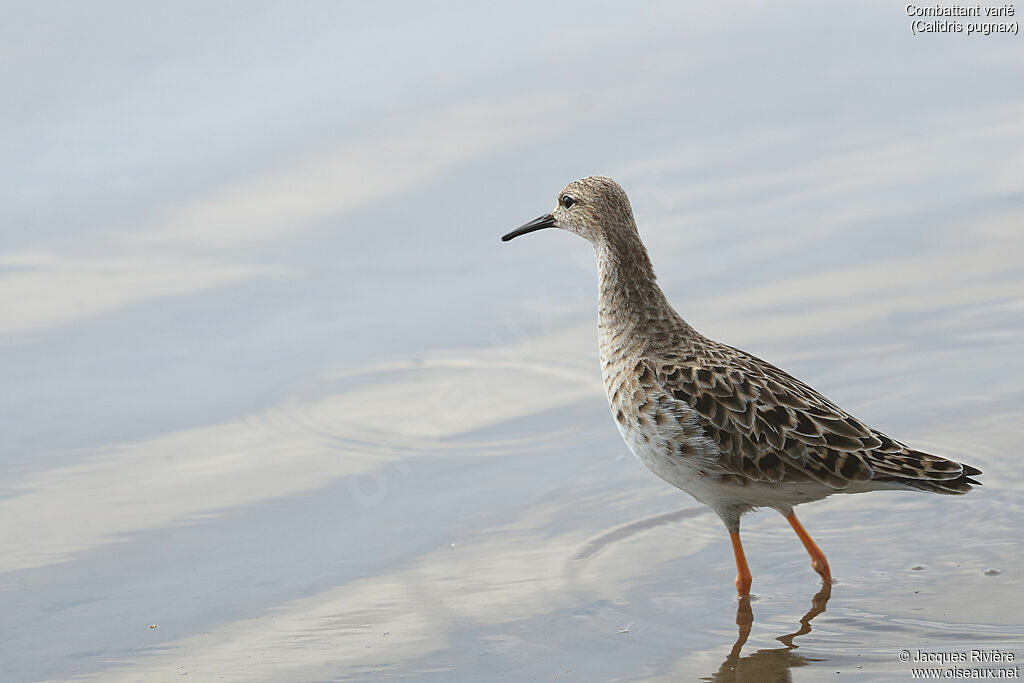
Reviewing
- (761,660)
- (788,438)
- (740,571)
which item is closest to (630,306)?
(788,438)

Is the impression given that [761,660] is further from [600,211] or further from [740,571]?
[600,211]

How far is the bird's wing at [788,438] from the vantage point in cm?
724

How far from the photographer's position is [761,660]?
6781mm

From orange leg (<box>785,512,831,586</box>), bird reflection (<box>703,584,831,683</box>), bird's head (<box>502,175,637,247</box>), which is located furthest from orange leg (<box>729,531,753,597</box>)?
bird's head (<box>502,175,637,247</box>)

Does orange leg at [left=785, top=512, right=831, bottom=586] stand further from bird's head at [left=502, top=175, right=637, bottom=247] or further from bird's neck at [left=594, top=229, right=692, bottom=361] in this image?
bird's head at [left=502, top=175, right=637, bottom=247]

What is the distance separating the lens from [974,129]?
12.7 meters

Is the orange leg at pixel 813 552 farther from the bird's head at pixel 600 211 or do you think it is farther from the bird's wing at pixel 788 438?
the bird's head at pixel 600 211

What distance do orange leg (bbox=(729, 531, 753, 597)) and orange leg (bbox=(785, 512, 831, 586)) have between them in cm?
31

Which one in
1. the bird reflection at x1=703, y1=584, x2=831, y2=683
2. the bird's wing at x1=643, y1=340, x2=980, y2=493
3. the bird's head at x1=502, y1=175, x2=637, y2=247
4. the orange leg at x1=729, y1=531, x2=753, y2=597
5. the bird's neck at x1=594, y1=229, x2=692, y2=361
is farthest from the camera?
the bird's head at x1=502, y1=175, x2=637, y2=247

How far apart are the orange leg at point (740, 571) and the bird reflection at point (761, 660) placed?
0.21 m

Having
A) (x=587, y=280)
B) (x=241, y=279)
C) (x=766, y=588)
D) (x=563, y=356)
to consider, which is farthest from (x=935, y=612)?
(x=241, y=279)

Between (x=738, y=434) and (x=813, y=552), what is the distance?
0.77 m

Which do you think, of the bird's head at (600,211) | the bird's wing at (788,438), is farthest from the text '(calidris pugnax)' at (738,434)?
the bird's head at (600,211)

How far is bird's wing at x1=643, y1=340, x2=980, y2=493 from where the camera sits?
7.24 meters
